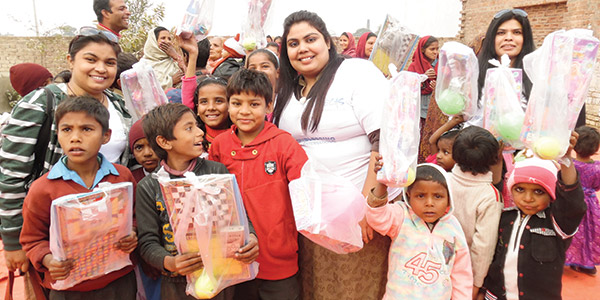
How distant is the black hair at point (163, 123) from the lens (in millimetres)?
1843

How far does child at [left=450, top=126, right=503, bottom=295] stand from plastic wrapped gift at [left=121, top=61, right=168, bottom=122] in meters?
1.98

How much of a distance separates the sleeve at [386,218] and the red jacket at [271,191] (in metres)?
0.41

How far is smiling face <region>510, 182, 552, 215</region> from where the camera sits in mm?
1943

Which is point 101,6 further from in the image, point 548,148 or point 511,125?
point 548,148

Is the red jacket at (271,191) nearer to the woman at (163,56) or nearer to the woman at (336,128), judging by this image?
the woman at (336,128)

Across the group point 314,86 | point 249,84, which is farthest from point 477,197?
point 249,84

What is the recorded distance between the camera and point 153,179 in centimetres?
183

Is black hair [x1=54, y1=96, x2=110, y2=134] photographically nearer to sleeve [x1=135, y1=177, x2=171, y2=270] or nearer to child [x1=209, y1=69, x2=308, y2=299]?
sleeve [x1=135, y1=177, x2=171, y2=270]

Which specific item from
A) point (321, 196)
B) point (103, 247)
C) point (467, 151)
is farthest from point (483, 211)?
point (103, 247)

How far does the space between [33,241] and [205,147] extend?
104cm

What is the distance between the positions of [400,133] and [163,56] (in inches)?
132

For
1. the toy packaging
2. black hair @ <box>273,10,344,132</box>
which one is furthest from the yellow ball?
black hair @ <box>273,10,344,132</box>

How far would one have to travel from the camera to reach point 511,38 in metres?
2.52

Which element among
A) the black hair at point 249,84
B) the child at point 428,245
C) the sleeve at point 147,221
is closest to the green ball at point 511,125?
the child at point 428,245
